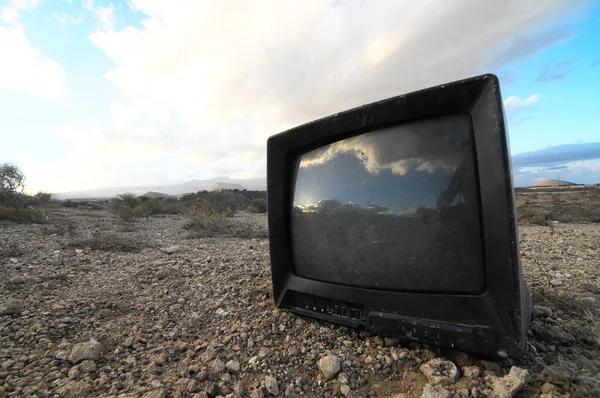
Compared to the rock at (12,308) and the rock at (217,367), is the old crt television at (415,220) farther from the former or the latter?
the rock at (12,308)

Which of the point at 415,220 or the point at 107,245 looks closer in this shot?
the point at 415,220

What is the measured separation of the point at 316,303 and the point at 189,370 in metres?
0.65

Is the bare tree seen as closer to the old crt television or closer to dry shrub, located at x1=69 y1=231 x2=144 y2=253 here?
dry shrub, located at x1=69 y1=231 x2=144 y2=253

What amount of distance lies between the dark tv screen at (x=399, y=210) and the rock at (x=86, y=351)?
112cm

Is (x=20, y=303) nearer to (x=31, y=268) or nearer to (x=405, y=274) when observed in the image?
(x=31, y=268)

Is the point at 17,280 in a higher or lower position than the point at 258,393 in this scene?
higher

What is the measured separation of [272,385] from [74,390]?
78 cm

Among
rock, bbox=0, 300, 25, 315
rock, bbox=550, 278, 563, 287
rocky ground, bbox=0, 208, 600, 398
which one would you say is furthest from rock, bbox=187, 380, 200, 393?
rock, bbox=550, 278, 563, 287

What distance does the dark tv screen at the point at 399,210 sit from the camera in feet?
3.42

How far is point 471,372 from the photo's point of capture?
105cm

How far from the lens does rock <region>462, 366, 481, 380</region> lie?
1037mm

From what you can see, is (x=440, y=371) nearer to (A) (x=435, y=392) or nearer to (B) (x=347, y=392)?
(A) (x=435, y=392)

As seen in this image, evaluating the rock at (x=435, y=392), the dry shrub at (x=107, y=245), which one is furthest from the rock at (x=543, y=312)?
the dry shrub at (x=107, y=245)

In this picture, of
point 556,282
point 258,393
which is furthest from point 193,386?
point 556,282
